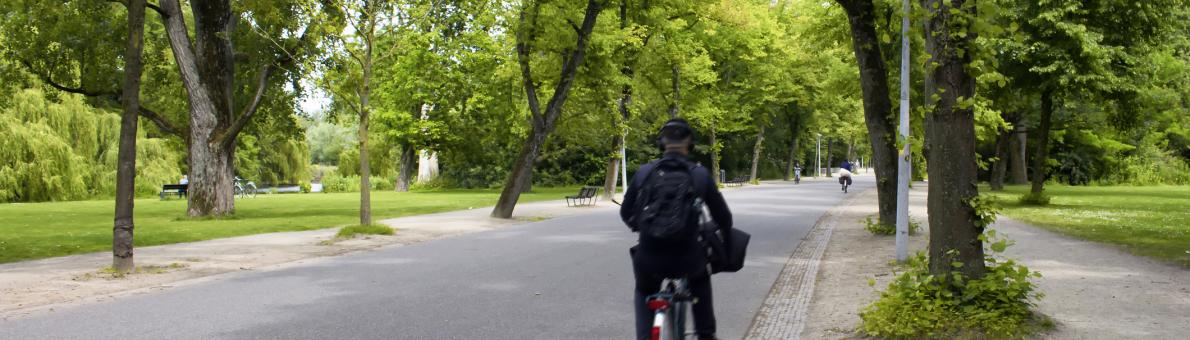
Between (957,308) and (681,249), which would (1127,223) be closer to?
(957,308)

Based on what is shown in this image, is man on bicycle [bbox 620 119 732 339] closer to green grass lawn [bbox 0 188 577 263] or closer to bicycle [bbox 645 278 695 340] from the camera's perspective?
bicycle [bbox 645 278 695 340]

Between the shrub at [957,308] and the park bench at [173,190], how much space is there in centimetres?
3499

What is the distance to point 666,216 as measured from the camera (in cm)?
395

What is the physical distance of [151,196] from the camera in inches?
1511

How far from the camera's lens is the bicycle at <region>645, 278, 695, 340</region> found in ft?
13.2

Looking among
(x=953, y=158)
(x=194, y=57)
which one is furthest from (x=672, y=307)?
(x=194, y=57)

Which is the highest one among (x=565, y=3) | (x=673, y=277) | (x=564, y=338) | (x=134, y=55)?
(x=565, y=3)

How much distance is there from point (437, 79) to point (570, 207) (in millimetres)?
18471

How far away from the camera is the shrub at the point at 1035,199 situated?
84.9 ft

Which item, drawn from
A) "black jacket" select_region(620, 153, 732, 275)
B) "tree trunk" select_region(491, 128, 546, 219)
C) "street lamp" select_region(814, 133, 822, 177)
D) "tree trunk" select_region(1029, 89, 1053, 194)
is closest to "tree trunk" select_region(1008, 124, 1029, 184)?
"tree trunk" select_region(1029, 89, 1053, 194)

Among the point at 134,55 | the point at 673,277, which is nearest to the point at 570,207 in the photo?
the point at 134,55

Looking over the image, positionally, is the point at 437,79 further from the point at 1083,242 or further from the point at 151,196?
the point at 1083,242

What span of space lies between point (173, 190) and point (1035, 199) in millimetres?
32570

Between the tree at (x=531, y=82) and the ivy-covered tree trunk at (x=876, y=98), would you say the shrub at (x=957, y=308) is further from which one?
the tree at (x=531, y=82)
